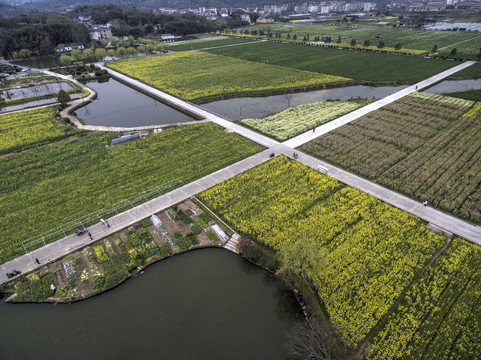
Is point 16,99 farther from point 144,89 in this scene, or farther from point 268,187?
point 268,187

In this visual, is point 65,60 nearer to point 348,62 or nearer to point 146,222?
point 146,222

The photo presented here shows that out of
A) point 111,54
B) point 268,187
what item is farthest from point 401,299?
point 111,54

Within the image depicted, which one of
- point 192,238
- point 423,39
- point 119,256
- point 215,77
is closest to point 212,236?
point 192,238

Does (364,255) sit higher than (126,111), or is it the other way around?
(126,111)

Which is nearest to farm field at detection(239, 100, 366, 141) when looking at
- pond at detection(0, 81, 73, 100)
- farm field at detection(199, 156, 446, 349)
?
farm field at detection(199, 156, 446, 349)

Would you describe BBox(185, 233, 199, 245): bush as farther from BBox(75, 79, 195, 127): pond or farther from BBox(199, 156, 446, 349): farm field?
BBox(75, 79, 195, 127): pond

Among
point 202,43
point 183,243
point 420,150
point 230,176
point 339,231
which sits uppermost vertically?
point 202,43

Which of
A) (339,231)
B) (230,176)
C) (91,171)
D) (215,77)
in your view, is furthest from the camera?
(215,77)
